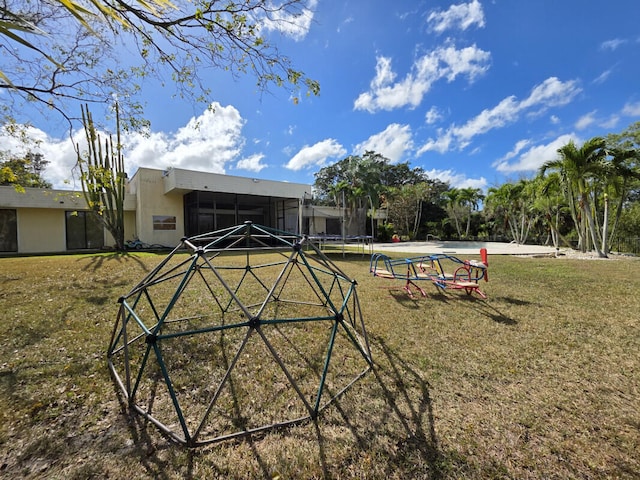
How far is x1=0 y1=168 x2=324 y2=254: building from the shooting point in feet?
53.9

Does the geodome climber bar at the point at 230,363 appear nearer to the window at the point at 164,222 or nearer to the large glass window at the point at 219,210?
the large glass window at the point at 219,210

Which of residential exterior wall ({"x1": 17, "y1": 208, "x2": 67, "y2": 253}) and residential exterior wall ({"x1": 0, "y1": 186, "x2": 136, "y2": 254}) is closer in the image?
residential exterior wall ({"x1": 0, "y1": 186, "x2": 136, "y2": 254})

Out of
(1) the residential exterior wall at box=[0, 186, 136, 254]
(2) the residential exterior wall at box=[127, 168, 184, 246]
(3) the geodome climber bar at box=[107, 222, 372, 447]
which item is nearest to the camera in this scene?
(3) the geodome climber bar at box=[107, 222, 372, 447]

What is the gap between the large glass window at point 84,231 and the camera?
17859mm

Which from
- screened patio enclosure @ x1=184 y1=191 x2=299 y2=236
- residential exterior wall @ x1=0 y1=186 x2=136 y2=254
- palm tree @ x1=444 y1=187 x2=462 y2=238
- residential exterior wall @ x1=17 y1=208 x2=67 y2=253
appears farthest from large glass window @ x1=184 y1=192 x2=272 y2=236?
palm tree @ x1=444 y1=187 x2=462 y2=238

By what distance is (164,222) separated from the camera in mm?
18625

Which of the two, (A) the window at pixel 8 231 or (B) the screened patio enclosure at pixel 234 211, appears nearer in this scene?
(A) the window at pixel 8 231

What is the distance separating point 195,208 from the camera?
1828cm

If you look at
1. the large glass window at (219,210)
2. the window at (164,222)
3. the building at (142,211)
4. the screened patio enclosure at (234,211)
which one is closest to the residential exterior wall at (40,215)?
the building at (142,211)

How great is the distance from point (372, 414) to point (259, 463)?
3.48 ft

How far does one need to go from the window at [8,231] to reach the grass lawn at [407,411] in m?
17.2

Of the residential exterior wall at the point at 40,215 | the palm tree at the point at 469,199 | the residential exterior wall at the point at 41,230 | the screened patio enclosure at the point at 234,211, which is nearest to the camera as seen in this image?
the residential exterior wall at the point at 40,215

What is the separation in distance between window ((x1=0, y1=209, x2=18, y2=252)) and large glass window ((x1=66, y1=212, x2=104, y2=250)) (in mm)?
2414

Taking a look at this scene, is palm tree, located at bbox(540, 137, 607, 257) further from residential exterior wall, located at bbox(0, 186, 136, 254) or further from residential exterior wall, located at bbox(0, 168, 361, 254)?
residential exterior wall, located at bbox(0, 186, 136, 254)
